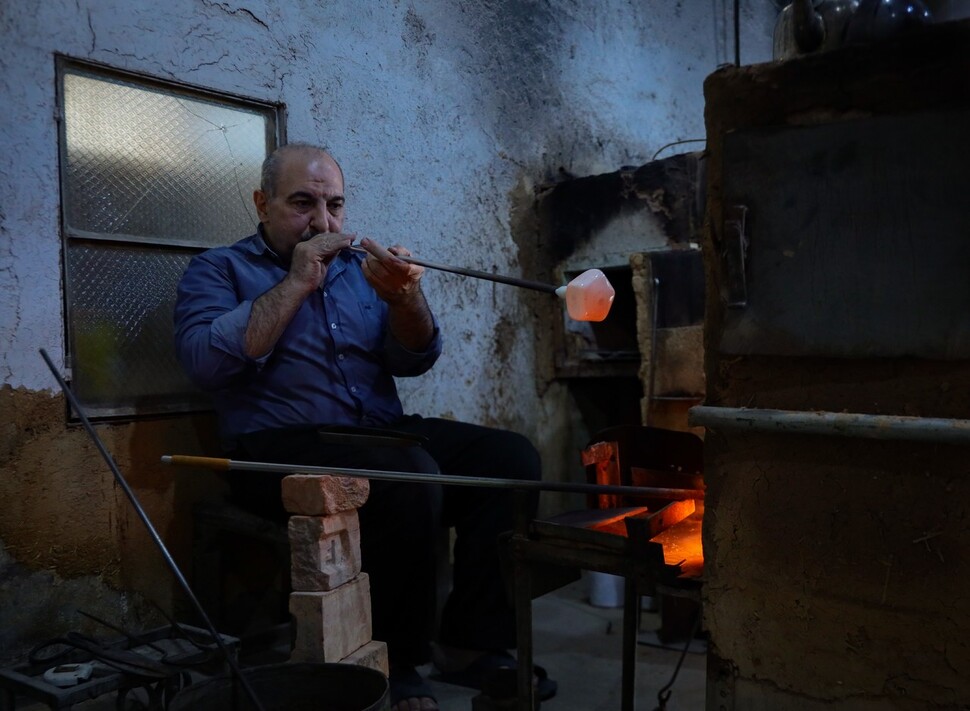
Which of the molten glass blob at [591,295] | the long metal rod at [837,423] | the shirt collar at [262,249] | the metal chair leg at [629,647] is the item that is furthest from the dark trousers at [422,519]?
the long metal rod at [837,423]

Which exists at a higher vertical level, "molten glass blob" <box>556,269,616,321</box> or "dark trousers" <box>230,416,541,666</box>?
"molten glass blob" <box>556,269,616,321</box>

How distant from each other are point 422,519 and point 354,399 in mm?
541

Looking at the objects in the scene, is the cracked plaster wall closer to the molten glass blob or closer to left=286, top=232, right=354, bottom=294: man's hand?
left=286, top=232, right=354, bottom=294: man's hand

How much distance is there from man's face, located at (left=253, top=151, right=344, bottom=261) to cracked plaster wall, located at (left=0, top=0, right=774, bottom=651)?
1.33ft

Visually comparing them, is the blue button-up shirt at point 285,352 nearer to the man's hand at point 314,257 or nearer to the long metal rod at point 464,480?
the man's hand at point 314,257

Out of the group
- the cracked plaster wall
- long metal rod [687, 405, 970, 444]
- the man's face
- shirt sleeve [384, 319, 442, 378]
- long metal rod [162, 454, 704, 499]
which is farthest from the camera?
shirt sleeve [384, 319, 442, 378]

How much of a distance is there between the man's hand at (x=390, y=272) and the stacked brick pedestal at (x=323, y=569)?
653 mm

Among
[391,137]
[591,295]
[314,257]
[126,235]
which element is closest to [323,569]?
[314,257]

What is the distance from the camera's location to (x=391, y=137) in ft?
11.3

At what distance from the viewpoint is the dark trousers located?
2.40m

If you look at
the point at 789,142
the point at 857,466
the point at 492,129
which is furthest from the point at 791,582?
the point at 492,129

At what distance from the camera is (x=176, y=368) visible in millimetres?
2807

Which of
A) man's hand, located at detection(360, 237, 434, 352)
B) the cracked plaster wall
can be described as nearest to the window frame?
the cracked plaster wall

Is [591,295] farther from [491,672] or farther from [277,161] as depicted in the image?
[277,161]
